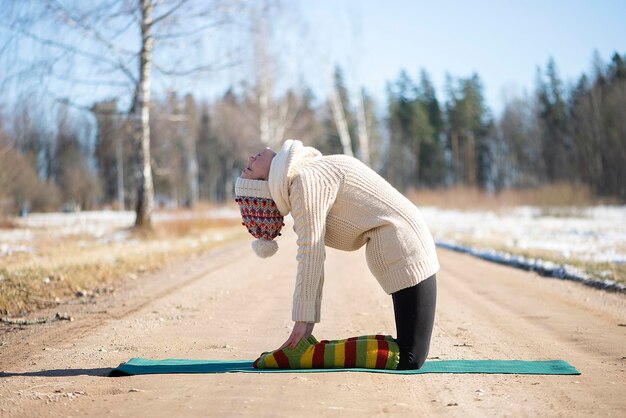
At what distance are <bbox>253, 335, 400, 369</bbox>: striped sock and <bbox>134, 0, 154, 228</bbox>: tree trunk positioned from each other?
14.4m

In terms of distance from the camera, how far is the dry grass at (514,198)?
115ft

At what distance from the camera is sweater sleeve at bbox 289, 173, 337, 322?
411 cm

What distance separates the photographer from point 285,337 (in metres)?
5.56

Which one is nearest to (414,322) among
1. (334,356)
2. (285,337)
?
(334,356)

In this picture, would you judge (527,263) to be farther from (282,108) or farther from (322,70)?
(282,108)

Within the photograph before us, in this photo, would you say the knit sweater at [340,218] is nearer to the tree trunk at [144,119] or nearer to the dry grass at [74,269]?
the dry grass at [74,269]

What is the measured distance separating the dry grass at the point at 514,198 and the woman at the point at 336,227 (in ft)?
106

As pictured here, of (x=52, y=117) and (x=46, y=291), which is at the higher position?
(x=52, y=117)

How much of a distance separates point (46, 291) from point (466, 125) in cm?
6662

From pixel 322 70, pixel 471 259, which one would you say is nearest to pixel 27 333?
pixel 471 259

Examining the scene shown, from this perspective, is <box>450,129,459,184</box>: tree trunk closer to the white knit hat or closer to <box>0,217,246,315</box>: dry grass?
<box>0,217,246,315</box>: dry grass

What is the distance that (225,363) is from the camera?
455 centimetres

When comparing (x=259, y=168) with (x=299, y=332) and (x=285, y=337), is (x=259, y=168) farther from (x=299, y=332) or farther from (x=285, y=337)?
(x=285, y=337)

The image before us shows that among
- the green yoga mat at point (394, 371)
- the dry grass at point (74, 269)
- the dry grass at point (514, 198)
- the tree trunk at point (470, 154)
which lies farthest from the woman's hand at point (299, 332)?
the tree trunk at point (470, 154)
